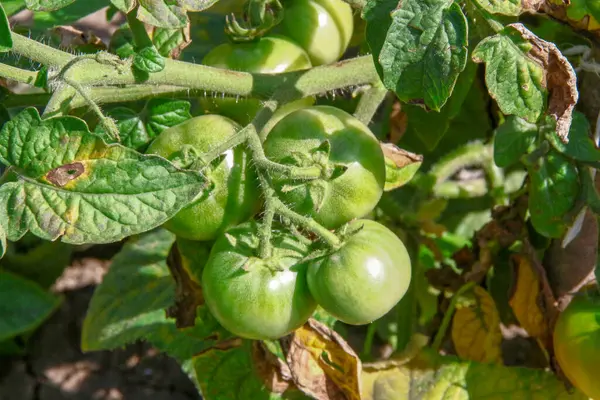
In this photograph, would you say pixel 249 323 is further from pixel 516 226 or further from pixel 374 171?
pixel 516 226

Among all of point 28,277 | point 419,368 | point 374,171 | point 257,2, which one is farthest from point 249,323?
point 28,277

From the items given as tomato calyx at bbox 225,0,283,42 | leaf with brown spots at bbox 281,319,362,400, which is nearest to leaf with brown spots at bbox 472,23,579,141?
tomato calyx at bbox 225,0,283,42

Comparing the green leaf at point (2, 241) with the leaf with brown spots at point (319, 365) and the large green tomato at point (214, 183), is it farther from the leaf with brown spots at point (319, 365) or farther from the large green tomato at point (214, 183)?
the leaf with brown spots at point (319, 365)

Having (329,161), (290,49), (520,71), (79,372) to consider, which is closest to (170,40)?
(290,49)

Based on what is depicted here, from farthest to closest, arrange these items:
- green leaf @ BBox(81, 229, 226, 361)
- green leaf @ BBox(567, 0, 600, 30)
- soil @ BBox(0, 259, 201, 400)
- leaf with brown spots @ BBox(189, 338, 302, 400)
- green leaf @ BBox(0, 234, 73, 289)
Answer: soil @ BBox(0, 259, 201, 400)
green leaf @ BBox(0, 234, 73, 289)
green leaf @ BBox(81, 229, 226, 361)
leaf with brown spots @ BBox(189, 338, 302, 400)
green leaf @ BBox(567, 0, 600, 30)

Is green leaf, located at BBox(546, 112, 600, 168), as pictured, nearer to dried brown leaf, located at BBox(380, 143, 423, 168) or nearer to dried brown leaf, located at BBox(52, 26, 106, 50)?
dried brown leaf, located at BBox(380, 143, 423, 168)

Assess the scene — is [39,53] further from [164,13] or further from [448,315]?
[448,315]
